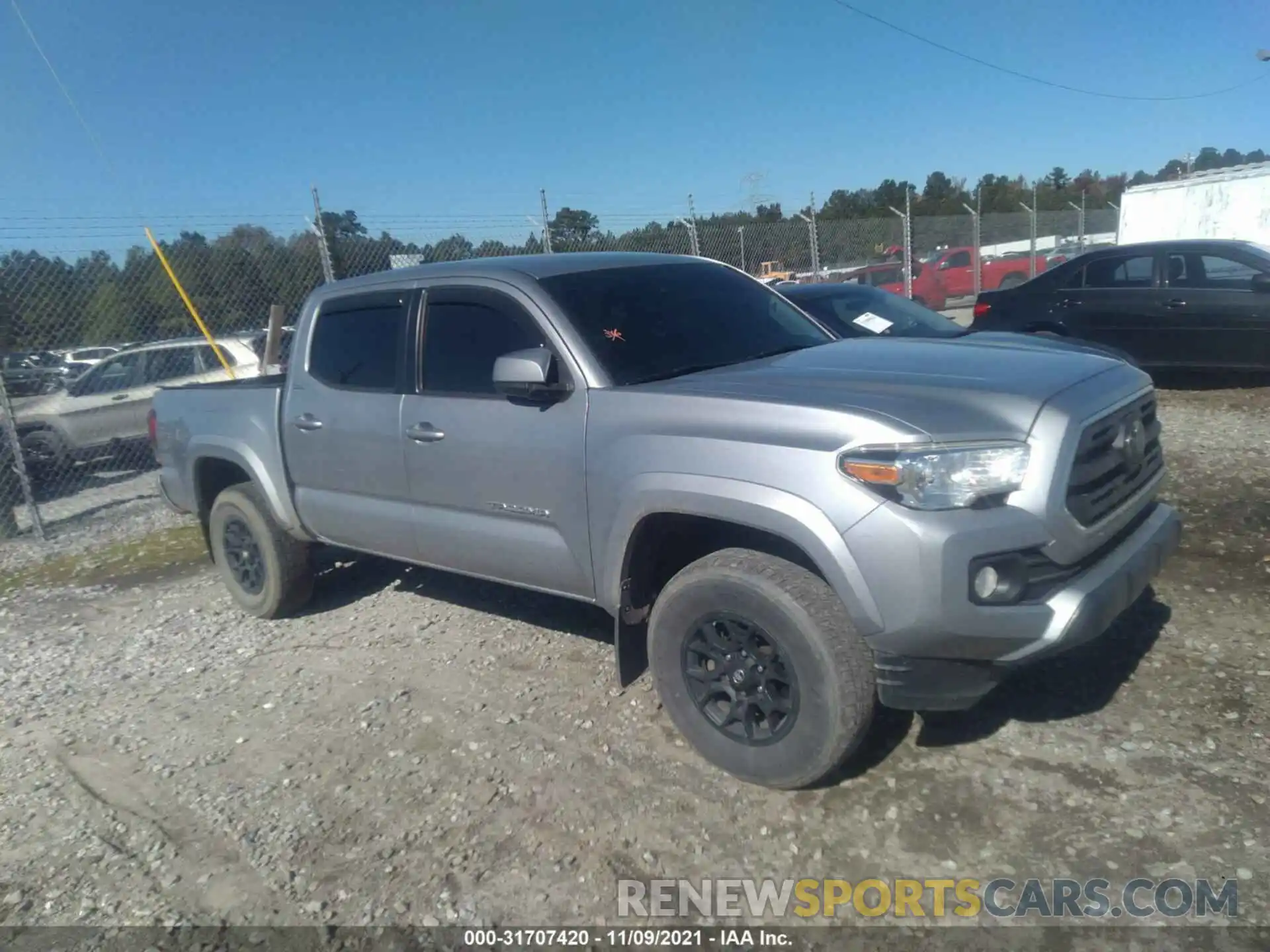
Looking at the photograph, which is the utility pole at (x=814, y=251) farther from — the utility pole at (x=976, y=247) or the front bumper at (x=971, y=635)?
the front bumper at (x=971, y=635)

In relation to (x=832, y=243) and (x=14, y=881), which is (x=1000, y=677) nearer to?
(x=14, y=881)

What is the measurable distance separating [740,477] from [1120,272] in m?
8.35

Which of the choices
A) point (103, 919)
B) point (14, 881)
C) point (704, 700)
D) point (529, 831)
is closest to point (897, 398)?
point (704, 700)

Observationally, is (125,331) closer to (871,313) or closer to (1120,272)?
(871,313)

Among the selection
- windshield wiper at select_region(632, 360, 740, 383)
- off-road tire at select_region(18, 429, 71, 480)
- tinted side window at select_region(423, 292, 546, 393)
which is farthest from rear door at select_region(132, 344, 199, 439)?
windshield wiper at select_region(632, 360, 740, 383)

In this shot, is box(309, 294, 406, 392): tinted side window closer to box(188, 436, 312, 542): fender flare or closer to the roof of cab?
the roof of cab

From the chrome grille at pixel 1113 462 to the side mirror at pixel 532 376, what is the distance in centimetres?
188

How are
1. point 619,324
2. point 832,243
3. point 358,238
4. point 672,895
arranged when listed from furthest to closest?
point 832,243
point 358,238
point 619,324
point 672,895

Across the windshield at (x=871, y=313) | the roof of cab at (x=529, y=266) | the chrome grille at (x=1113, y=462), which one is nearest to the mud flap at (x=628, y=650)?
the roof of cab at (x=529, y=266)

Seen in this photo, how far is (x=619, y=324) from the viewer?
3969 mm

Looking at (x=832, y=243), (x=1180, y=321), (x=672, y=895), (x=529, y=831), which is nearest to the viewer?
(x=672, y=895)

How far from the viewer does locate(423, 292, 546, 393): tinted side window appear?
406cm

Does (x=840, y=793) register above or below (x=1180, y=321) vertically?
below

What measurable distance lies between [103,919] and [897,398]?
124 inches
